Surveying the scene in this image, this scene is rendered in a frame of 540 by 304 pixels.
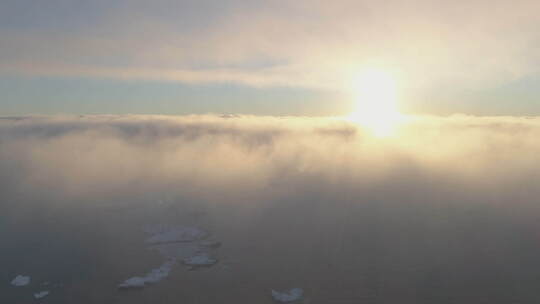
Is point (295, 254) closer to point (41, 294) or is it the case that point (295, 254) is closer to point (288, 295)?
point (288, 295)

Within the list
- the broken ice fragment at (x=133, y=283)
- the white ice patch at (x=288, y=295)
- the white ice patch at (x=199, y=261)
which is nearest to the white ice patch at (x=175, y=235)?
the white ice patch at (x=199, y=261)

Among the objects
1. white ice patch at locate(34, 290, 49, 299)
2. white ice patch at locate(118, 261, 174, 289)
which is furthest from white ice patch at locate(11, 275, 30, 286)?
white ice patch at locate(118, 261, 174, 289)

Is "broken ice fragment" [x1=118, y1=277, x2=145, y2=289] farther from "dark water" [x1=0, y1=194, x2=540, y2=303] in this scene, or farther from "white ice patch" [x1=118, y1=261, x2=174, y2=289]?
"dark water" [x1=0, y1=194, x2=540, y2=303]

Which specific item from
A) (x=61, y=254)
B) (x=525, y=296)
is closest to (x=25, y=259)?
(x=61, y=254)

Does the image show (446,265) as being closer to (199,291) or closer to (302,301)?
(302,301)

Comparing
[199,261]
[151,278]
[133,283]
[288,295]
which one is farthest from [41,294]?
[288,295]
